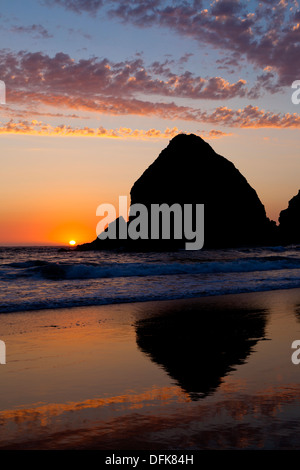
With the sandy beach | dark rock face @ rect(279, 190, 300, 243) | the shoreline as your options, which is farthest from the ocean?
dark rock face @ rect(279, 190, 300, 243)

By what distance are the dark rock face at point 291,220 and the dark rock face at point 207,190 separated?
31.8 feet

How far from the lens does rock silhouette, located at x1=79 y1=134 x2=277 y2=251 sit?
109 m

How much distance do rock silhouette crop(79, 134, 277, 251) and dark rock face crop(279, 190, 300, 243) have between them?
8.61 meters

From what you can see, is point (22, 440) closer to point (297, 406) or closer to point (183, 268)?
point (297, 406)

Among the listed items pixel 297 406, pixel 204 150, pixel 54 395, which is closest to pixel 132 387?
pixel 54 395

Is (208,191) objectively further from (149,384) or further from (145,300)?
(149,384)

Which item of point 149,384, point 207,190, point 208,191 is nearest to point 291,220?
point 208,191

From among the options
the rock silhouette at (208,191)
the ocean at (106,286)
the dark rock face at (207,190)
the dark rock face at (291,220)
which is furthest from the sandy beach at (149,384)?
the dark rock face at (291,220)

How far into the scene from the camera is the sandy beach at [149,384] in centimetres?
443

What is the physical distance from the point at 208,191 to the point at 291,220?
97.0ft

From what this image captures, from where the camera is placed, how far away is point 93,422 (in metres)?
4.81

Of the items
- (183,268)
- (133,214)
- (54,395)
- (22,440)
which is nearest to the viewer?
(22,440)

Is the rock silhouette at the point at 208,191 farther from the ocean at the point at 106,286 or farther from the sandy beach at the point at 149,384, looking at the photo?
the sandy beach at the point at 149,384
